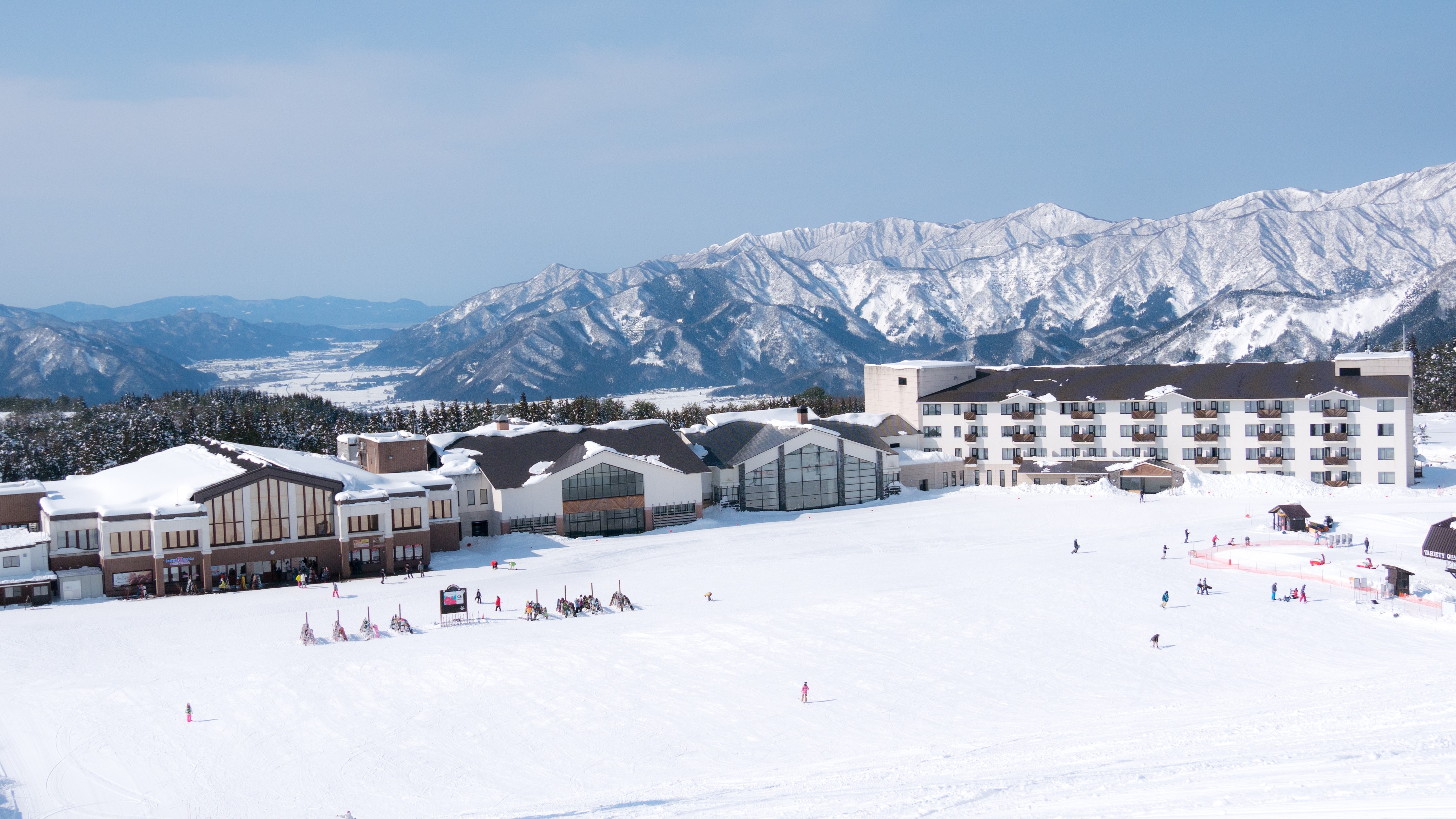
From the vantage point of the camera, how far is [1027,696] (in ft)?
121

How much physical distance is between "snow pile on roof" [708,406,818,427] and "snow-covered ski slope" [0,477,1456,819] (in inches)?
1256

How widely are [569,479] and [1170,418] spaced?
4968cm

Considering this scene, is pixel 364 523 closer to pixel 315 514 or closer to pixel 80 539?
pixel 315 514

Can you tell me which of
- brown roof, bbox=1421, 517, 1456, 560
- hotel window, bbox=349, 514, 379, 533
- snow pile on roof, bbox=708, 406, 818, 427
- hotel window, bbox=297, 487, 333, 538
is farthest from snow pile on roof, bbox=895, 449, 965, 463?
hotel window, bbox=297, 487, 333, 538

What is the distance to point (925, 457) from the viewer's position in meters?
92.6

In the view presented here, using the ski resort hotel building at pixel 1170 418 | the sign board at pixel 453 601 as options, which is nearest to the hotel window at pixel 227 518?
the sign board at pixel 453 601

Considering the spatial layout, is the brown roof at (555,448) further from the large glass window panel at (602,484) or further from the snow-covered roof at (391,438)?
the snow-covered roof at (391,438)

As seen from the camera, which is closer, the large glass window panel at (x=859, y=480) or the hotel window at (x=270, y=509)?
the hotel window at (x=270, y=509)

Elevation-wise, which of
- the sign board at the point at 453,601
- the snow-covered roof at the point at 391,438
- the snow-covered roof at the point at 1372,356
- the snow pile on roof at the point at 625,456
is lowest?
the sign board at the point at 453,601

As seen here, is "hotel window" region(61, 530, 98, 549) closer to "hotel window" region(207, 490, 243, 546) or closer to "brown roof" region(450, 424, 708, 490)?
"hotel window" region(207, 490, 243, 546)

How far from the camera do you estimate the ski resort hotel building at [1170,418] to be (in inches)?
3214

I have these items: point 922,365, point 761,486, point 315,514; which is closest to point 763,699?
point 315,514

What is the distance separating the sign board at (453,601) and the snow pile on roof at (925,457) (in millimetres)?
49602

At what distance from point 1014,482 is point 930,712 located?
194 ft
